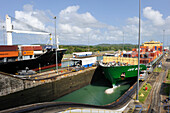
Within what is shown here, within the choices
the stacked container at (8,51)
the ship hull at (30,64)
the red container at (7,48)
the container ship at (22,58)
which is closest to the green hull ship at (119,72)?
the ship hull at (30,64)

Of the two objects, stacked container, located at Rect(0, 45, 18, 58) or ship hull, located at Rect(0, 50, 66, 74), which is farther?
ship hull, located at Rect(0, 50, 66, 74)

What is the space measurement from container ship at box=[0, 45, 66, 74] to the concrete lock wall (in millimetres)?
7318

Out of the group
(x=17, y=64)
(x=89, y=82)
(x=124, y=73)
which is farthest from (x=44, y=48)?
(x=124, y=73)

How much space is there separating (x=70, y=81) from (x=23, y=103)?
12.3 m

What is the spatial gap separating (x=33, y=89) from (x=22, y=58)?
10.2 m

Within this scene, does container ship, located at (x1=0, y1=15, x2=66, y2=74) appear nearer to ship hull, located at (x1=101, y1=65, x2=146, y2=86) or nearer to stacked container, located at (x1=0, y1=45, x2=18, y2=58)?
stacked container, located at (x1=0, y1=45, x2=18, y2=58)

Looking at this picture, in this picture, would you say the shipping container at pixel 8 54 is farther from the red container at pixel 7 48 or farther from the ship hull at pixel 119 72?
the ship hull at pixel 119 72

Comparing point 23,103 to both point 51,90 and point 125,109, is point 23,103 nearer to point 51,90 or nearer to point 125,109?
point 51,90

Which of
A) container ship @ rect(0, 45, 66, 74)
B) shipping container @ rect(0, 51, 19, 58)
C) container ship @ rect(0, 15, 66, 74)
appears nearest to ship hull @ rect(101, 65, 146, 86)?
container ship @ rect(0, 45, 66, 74)

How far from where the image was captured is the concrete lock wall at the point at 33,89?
779 inches

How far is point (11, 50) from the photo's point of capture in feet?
89.7

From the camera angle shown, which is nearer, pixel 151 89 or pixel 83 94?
pixel 151 89

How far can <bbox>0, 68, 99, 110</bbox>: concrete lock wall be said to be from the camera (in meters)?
19.8

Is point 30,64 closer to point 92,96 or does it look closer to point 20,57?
point 20,57
